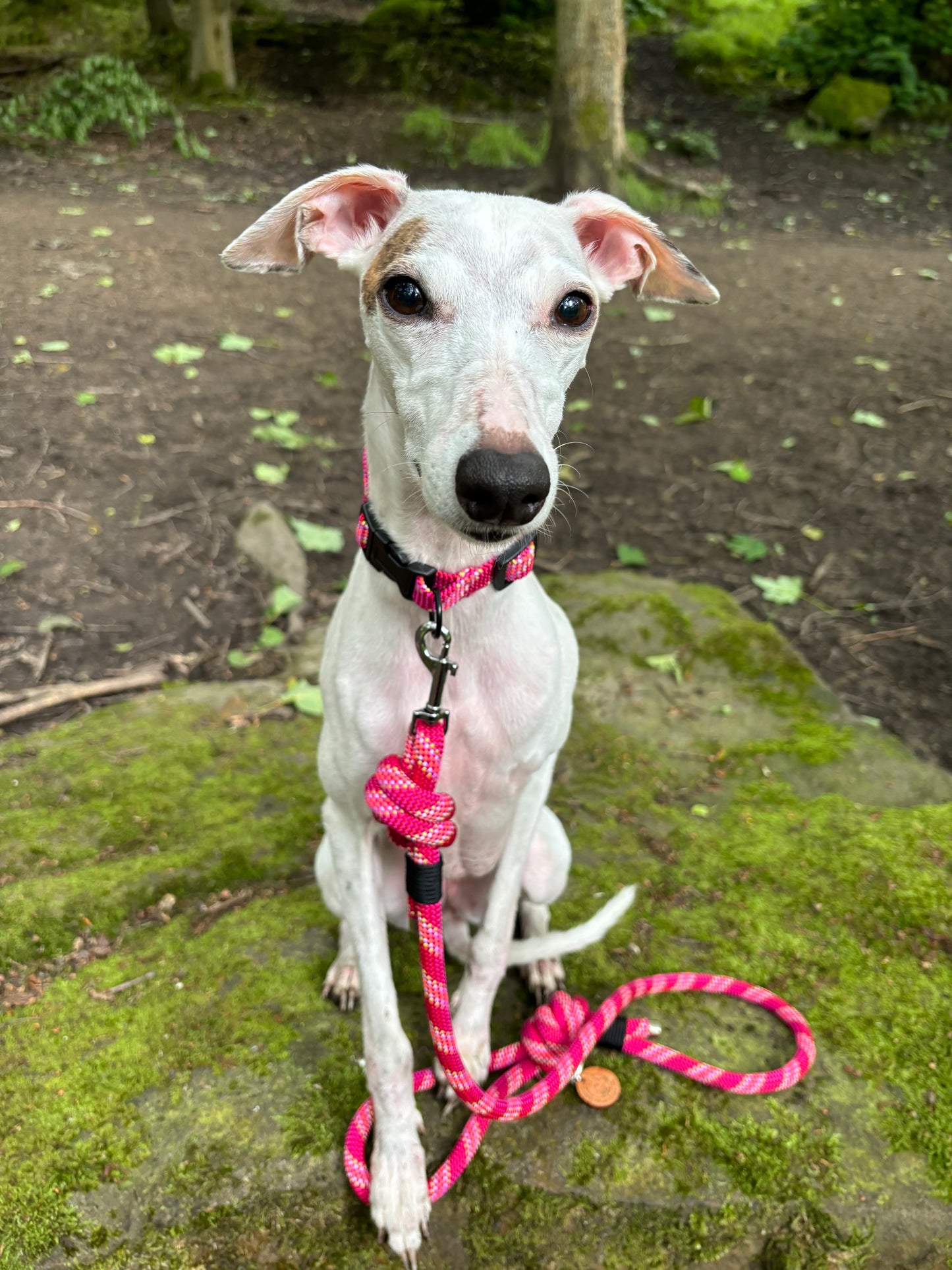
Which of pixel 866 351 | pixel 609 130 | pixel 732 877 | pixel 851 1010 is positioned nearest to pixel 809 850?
pixel 732 877

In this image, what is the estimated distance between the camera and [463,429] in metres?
1.80

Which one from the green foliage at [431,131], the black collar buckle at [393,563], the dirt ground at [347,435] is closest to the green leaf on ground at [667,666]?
the dirt ground at [347,435]

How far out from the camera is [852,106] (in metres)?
15.6

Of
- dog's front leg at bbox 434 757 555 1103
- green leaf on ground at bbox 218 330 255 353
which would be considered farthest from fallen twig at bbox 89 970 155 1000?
green leaf on ground at bbox 218 330 255 353

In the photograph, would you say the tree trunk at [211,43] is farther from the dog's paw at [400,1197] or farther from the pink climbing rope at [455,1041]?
the dog's paw at [400,1197]

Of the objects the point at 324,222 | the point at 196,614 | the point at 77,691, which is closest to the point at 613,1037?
the point at 324,222

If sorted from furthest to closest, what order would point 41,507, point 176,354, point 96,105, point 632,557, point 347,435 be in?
1. point 96,105
2. point 176,354
3. point 347,435
4. point 632,557
5. point 41,507

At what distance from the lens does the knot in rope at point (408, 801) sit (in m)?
2.22

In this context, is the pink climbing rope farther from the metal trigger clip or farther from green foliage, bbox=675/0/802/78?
green foliage, bbox=675/0/802/78

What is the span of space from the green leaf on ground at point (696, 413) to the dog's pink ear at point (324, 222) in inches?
216

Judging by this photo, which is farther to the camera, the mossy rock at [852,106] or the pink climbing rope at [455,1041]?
→ the mossy rock at [852,106]

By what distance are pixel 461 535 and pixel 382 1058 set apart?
4.33ft

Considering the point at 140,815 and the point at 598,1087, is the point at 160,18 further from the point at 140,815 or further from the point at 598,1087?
the point at 598,1087

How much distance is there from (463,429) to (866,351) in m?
8.20
